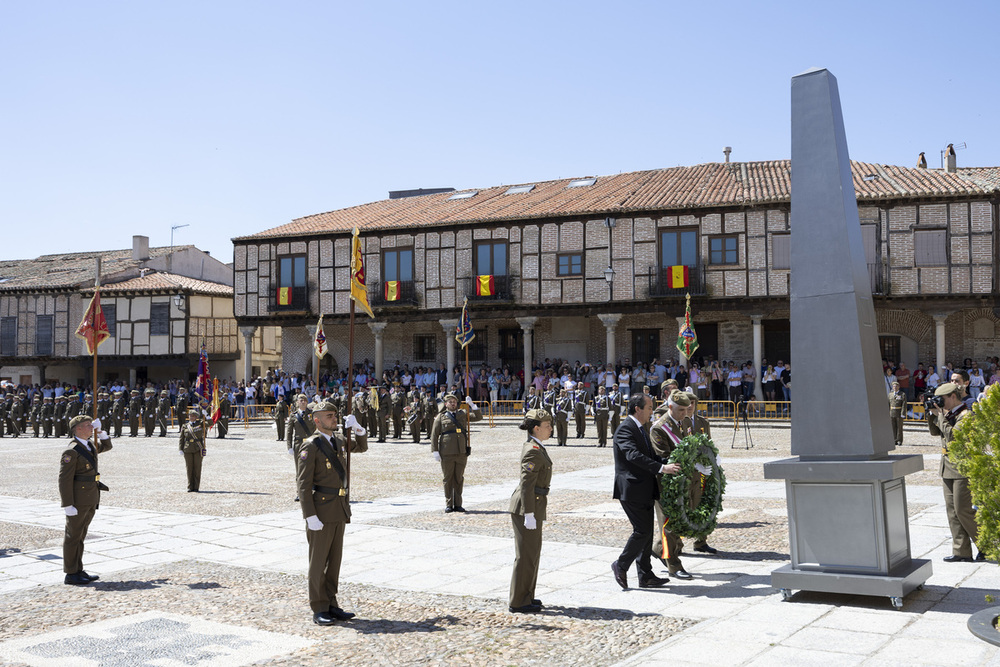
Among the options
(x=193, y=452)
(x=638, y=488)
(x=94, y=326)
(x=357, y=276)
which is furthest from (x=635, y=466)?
(x=94, y=326)

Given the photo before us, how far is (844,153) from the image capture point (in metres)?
7.54

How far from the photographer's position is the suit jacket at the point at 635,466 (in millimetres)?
7781

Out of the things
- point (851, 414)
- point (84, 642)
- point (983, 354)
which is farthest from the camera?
point (983, 354)

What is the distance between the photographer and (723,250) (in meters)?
31.8

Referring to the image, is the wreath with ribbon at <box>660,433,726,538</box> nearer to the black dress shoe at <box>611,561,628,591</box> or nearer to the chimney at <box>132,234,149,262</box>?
the black dress shoe at <box>611,561,628,591</box>

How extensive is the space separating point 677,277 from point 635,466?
82.3 ft

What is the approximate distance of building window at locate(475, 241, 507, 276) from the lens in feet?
115

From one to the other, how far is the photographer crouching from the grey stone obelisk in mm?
1427

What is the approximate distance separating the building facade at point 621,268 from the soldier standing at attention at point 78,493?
24.8m

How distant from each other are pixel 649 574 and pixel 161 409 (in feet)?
87.0

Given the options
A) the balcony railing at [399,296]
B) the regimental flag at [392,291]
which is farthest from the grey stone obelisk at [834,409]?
the regimental flag at [392,291]

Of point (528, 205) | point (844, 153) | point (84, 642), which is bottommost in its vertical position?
point (84, 642)

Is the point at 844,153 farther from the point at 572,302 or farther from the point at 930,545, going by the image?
the point at 572,302

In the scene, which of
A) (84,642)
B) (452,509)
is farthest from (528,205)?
(84,642)
